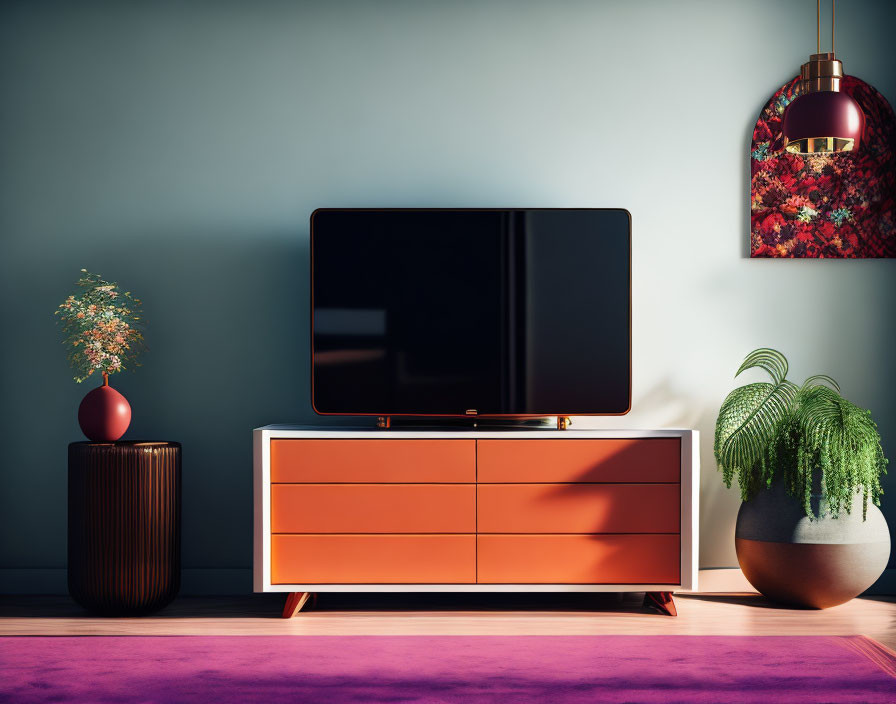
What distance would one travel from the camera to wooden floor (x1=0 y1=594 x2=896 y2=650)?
260 centimetres

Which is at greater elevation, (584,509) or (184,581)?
(584,509)

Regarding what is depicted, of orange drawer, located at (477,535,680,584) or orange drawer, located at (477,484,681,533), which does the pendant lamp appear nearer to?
orange drawer, located at (477,484,681,533)

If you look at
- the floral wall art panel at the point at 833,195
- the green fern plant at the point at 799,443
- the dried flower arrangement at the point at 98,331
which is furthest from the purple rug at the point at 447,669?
the floral wall art panel at the point at 833,195

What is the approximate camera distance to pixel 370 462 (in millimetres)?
2764

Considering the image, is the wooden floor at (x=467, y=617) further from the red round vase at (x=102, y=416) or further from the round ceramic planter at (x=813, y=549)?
the red round vase at (x=102, y=416)

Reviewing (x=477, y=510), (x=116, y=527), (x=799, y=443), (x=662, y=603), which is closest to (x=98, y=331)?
(x=116, y=527)

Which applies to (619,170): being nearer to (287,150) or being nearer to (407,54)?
(407,54)

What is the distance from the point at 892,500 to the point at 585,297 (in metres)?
1.62

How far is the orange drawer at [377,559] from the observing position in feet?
8.97

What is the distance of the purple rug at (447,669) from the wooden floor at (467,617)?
0.10 meters

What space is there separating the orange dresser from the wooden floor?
13 cm

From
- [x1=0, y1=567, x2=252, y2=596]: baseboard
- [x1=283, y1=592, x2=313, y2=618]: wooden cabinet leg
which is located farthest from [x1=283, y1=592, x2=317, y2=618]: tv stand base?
[x1=0, y1=567, x2=252, y2=596]: baseboard

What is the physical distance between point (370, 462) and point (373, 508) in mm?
170

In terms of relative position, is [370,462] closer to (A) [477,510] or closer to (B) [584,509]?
(A) [477,510]
